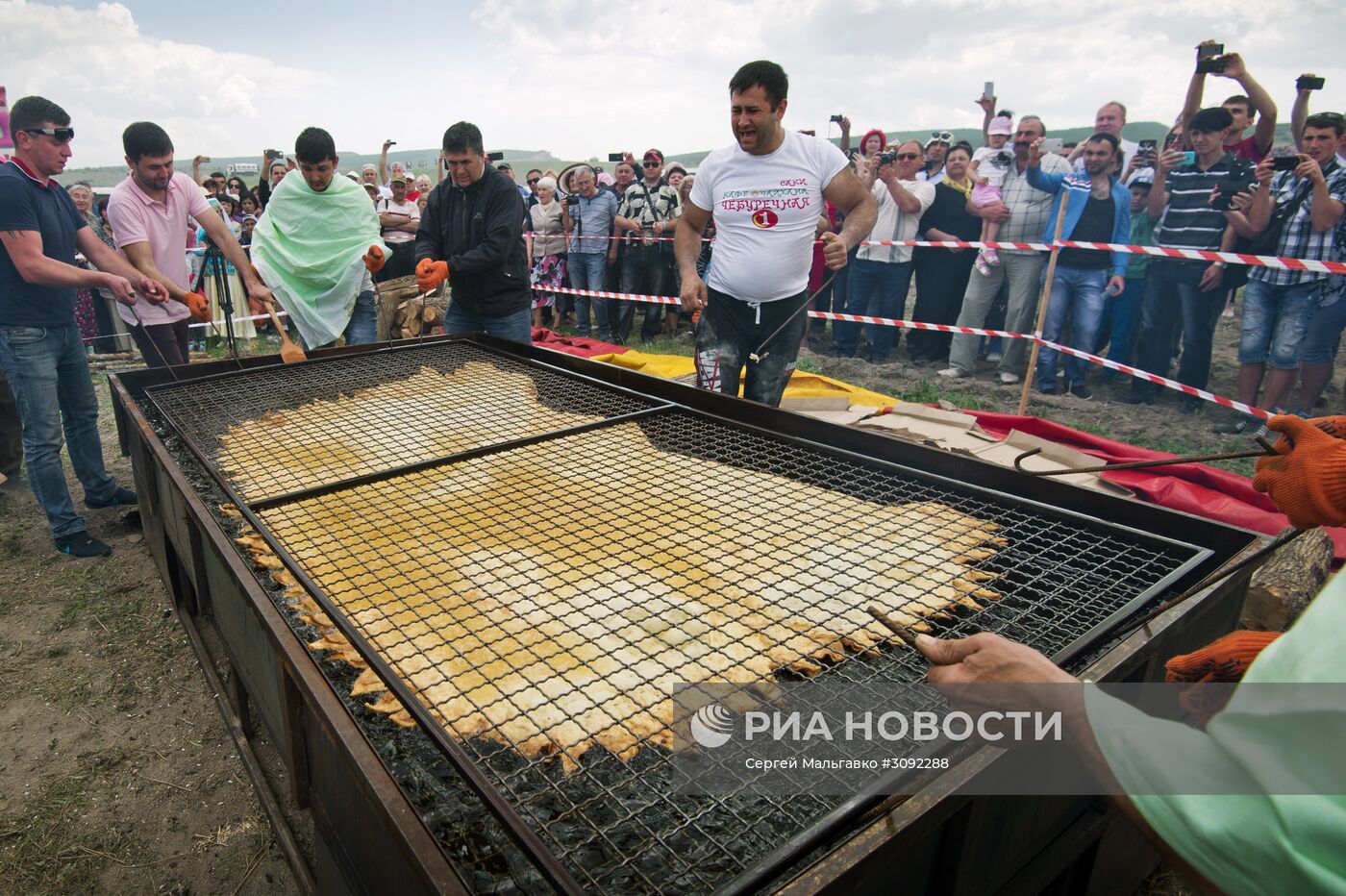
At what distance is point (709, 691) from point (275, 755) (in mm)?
1964

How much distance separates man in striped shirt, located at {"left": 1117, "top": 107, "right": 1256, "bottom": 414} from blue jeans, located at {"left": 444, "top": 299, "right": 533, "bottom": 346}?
220 inches

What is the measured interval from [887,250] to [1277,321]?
12.5ft

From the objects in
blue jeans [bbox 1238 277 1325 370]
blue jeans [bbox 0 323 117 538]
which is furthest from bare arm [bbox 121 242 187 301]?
blue jeans [bbox 1238 277 1325 370]

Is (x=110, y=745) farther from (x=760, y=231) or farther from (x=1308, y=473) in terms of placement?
(x=1308, y=473)

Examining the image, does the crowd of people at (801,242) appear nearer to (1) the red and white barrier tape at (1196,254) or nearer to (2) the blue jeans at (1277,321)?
(2) the blue jeans at (1277,321)

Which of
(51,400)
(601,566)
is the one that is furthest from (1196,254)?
(51,400)

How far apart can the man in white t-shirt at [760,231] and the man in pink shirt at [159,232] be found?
2.97m

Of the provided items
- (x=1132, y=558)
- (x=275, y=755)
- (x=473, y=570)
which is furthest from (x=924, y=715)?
(x=275, y=755)

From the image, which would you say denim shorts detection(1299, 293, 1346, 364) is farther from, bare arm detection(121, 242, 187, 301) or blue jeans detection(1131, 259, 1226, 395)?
bare arm detection(121, 242, 187, 301)

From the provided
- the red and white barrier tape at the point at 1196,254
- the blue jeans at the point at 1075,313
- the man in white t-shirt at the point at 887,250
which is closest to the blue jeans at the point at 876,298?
the man in white t-shirt at the point at 887,250

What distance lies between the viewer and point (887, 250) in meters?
8.81

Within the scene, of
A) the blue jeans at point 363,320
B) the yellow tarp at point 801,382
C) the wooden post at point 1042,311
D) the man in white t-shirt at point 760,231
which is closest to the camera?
the man in white t-shirt at point 760,231

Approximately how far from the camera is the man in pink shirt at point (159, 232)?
465 cm

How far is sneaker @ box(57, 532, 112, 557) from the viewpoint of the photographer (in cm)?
451
